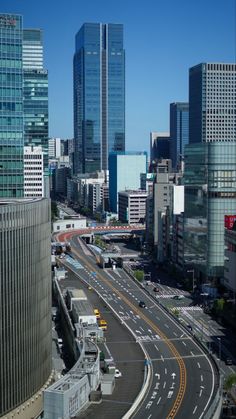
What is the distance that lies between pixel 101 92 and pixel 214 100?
3540 centimetres

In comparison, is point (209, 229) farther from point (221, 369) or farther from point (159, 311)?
point (221, 369)

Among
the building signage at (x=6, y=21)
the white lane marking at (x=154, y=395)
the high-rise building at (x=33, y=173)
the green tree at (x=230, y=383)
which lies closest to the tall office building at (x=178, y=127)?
the high-rise building at (x=33, y=173)

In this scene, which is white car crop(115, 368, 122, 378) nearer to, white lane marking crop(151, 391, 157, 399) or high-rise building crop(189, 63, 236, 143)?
white lane marking crop(151, 391, 157, 399)

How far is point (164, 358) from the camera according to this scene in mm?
33062

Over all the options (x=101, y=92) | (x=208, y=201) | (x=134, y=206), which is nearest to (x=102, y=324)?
(x=208, y=201)

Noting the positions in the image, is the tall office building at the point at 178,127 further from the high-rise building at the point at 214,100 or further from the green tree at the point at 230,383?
the green tree at the point at 230,383

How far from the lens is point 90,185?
12850cm

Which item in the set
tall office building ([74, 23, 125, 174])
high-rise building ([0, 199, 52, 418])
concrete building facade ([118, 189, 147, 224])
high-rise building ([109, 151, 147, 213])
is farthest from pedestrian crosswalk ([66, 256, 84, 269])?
tall office building ([74, 23, 125, 174])

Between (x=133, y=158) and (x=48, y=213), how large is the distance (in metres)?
92.4

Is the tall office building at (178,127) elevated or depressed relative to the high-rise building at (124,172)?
elevated

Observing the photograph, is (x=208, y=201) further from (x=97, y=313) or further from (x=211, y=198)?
(x=97, y=313)

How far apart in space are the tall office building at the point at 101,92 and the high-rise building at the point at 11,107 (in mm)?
117262

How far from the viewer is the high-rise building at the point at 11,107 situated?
4566cm

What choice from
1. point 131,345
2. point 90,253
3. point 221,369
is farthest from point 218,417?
point 90,253
